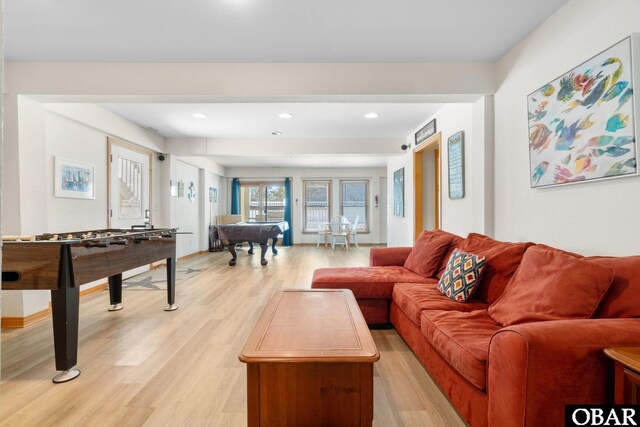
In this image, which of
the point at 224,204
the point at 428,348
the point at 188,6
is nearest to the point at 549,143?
the point at 428,348

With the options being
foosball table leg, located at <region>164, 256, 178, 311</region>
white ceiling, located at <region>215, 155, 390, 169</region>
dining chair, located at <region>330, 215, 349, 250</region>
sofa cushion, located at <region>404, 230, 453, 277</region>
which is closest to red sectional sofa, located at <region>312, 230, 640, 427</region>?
sofa cushion, located at <region>404, 230, 453, 277</region>

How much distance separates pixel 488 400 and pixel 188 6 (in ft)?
9.25

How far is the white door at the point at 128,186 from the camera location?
4641mm

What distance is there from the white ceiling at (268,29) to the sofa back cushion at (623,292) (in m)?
1.73

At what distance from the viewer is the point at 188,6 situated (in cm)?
Answer: 221

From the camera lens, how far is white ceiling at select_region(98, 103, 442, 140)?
4.11m

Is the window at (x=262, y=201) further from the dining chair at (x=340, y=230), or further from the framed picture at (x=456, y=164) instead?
the framed picture at (x=456, y=164)

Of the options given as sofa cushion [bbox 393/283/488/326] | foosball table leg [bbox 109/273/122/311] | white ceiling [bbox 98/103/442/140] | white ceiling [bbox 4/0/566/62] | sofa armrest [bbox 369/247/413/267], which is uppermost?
white ceiling [bbox 4/0/566/62]

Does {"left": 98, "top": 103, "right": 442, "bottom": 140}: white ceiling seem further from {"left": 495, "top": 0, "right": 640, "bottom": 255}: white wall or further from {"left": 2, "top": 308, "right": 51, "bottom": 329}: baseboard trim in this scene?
{"left": 2, "top": 308, "right": 51, "bottom": 329}: baseboard trim

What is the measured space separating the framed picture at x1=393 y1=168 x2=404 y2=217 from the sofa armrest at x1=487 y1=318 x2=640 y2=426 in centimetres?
469

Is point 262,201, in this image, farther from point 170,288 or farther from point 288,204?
point 170,288

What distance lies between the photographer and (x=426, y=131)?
4672 millimetres

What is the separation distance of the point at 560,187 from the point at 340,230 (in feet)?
24.4

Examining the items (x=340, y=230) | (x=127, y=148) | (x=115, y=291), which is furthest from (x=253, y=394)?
(x=340, y=230)
